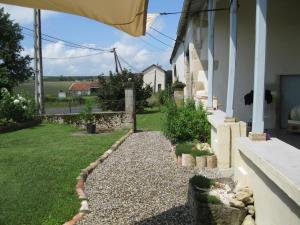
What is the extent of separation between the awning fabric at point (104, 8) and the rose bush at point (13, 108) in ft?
53.7

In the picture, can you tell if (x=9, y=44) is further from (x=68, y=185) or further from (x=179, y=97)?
(x=68, y=185)

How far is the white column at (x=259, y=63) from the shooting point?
18.2 feet

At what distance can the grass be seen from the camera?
19.3 ft

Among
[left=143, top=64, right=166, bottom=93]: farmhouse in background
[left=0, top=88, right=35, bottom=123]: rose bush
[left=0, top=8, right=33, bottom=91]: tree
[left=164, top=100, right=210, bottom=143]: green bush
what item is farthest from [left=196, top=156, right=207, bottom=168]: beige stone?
[left=143, top=64, right=166, bottom=93]: farmhouse in background

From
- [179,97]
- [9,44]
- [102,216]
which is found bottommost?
[102,216]

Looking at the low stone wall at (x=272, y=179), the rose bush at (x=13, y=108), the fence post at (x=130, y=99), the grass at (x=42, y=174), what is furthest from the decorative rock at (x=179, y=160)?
the rose bush at (x=13, y=108)

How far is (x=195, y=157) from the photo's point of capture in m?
8.88

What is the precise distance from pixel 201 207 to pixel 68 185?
2789 millimetres

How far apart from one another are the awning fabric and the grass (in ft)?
9.52

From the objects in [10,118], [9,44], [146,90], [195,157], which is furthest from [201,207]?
[9,44]

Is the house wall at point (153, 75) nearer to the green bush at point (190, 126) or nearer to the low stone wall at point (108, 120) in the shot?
the low stone wall at point (108, 120)

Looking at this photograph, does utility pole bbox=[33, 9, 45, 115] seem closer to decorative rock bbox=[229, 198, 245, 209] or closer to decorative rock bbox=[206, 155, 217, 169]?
decorative rock bbox=[206, 155, 217, 169]

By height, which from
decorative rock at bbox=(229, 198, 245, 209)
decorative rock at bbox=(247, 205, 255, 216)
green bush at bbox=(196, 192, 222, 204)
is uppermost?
green bush at bbox=(196, 192, 222, 204)

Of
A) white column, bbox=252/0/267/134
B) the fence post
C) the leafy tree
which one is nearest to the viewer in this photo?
white column, bbox=252/0/267/134
